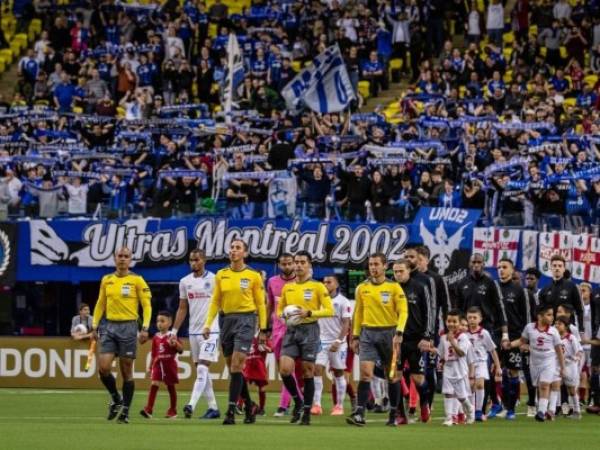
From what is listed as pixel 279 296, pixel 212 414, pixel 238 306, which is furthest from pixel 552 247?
pixel 238 306

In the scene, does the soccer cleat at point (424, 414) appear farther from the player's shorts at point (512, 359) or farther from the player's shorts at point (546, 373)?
the player's shorts at point (512, 359)

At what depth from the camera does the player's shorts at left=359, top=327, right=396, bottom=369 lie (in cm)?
2023

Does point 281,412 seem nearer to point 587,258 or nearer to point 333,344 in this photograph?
point 333,344

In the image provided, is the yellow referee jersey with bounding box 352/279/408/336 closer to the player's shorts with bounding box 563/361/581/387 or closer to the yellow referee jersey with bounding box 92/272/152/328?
the yellow referee jersey with bounding box 92/272/152/328

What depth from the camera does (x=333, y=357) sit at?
925 inches

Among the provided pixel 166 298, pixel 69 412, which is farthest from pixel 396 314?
pixel 166 298

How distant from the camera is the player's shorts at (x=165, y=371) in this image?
22.3m

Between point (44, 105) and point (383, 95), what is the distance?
8.38 metres

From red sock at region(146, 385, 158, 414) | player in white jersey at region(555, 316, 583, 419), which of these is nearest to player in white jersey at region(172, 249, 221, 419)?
red sock at region(146, 385, 158, 414)

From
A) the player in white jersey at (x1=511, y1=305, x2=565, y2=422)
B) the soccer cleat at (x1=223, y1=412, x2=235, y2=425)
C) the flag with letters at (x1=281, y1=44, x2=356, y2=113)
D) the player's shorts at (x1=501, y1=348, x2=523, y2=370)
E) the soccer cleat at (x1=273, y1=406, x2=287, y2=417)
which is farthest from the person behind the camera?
the flag with letters at (x1=281, y1=44, x2=356, y2=113)

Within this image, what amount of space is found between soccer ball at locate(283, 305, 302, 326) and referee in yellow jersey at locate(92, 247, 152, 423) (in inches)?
66.3

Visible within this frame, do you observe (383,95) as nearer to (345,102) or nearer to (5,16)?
(345,102)

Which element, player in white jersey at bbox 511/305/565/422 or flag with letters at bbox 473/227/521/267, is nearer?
player in white jersey at bbox 511/305/565/422

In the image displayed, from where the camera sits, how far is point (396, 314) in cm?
2022
